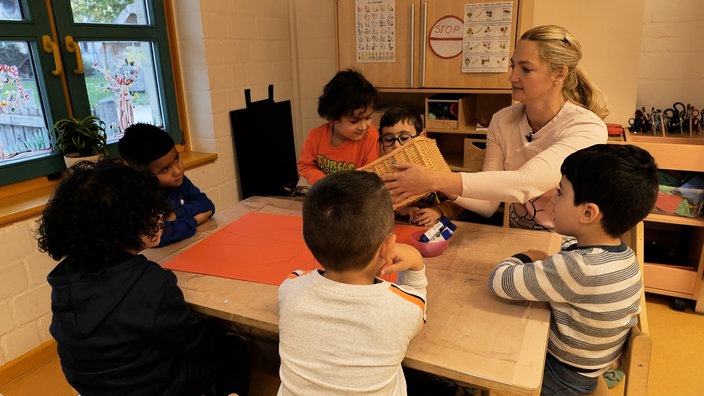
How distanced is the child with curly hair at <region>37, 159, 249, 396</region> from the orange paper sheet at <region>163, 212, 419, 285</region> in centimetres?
21

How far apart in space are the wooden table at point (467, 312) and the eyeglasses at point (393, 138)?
50 cm

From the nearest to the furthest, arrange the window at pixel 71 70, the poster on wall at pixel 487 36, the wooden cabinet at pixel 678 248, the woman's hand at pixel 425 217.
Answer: the woman's hand at pixel 425 217, the window at pixel 71 70, the wooden cabinet at pixel 678 248, the poster on wall at pixel 487 36

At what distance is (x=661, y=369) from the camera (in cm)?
211

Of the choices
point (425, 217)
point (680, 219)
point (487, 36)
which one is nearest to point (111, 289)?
point (425, 217)

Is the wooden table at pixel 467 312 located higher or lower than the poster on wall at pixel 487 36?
lower

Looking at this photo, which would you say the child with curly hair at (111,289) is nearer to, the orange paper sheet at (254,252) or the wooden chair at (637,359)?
the orange paper sheet at (254,252)

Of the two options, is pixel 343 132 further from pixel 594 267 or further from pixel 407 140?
pixel 594 267

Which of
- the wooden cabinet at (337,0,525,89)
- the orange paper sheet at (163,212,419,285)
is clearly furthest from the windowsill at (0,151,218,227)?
the wooden cabinet at (337,0,525,89)

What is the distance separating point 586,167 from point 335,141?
4.20 ft

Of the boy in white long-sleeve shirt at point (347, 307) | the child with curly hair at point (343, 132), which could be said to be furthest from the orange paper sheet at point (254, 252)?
the child with curly hair at point (343, 132)

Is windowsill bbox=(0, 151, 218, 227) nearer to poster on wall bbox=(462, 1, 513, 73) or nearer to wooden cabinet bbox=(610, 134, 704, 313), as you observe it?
poster on wall bbox=(462, 1, 513, 73)

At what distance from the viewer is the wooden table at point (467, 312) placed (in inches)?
38.7

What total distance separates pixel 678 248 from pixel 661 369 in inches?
39.2

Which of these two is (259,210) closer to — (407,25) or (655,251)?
(407,25)
